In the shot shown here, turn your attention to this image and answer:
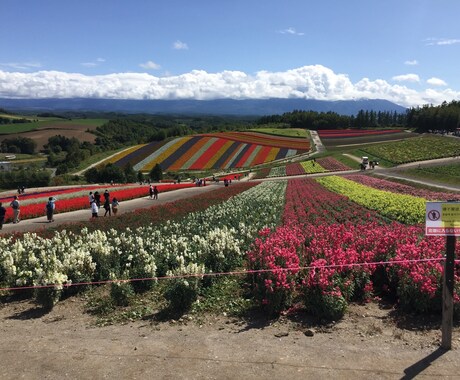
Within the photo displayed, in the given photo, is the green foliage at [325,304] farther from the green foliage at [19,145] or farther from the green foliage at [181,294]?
the green foliage at [19,145]

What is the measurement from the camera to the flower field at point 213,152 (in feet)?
280

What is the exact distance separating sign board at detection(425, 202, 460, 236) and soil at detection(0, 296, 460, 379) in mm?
1866

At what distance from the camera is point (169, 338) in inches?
271

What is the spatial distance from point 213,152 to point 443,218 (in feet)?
293

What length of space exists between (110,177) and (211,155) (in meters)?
28.9

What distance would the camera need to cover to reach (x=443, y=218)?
5809 mm

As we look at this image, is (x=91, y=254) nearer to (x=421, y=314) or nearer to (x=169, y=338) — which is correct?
(x=169, y=338)

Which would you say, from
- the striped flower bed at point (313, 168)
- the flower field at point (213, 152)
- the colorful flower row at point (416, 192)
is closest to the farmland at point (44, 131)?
the flower field at point (213, 152)

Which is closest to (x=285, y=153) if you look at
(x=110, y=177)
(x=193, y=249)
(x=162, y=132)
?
(x=110, y=177)

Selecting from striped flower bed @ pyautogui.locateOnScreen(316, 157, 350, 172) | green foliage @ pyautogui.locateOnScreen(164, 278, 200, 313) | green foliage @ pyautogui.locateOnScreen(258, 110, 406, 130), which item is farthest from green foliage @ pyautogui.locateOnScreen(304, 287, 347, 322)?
green foliage @ pyautogui.locateOnScreen(258, 110, 406, 130)

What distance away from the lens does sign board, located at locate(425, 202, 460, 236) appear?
5.79m

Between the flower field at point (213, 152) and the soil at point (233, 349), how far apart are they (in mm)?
74153

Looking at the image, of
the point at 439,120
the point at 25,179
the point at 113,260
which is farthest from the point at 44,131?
the point at 113,260

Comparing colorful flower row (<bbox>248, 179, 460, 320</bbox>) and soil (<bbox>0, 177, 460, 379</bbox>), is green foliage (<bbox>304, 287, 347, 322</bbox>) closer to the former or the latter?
colorful flower row (<bbox>248, 179, 460, 320</bbox>)
